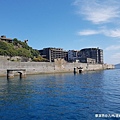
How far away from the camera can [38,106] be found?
22109 millimetres

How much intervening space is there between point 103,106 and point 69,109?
390 cm

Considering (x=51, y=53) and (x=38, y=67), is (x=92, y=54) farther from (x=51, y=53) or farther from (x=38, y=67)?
(x=38, y=67)

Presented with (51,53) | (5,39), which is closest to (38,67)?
(5,39)

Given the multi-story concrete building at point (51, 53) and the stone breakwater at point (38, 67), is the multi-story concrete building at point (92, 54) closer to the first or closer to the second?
the multi-story concrete building at point (51, 53)

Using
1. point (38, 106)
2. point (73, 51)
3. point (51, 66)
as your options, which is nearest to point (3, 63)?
point (51, 66)

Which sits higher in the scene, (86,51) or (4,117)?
(86,51)

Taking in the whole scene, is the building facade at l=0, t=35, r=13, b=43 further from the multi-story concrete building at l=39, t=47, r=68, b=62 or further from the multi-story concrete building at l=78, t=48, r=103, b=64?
→ the multi-story concrete building at l=78, t=48, r=103, b=64

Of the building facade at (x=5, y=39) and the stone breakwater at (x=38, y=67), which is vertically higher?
the building facade at (x=5, y=39)

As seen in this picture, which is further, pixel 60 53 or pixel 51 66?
pixel 60 53

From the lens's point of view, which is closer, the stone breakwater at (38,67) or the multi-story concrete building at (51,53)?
the stone breakwater at (38,67)

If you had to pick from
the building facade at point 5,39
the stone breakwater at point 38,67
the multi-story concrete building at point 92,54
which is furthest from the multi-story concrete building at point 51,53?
the stone breakwater at point 38,67

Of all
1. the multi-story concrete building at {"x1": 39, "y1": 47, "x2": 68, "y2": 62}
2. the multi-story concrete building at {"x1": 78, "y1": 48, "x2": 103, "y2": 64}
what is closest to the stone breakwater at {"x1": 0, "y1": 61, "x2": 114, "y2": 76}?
the multi-story concrete building at {"x1": 39, "y1": 47, "x2": 68, "y2": 62}

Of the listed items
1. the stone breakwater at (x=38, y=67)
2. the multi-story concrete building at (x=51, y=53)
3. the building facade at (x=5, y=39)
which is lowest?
the stone breakwater at (x=38, y=67)

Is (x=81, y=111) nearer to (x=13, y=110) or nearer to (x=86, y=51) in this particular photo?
(x=13, y=110)
